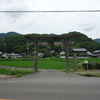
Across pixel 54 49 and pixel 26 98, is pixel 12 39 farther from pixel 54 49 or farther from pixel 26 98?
pixel 26 98

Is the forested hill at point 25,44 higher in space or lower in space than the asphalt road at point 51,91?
higher

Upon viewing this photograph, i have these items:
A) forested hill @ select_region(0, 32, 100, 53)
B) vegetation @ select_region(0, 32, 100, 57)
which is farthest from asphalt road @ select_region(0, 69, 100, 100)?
forested hill @ select_region(0, 32, 100, 53)

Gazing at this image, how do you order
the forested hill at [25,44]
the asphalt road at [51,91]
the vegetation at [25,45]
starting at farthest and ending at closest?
1. the forested hill at [25,44]
2. the vegetation at [25,45]
3. the asphalt road at [51,91]

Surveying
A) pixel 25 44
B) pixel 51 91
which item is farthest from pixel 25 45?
pixel 51 91

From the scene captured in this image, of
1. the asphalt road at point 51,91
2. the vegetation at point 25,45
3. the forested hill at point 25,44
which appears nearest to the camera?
the asphalt road at point 51,91

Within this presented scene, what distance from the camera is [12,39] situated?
373 feet

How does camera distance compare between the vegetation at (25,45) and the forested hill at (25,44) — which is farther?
the forested hill at (25,44)

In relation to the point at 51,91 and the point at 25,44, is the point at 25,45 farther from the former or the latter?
the point at 51,91

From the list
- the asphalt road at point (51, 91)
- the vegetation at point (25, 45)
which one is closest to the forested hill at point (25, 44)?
the vegetation at point (25, 45)

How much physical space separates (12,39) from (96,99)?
4472 inches

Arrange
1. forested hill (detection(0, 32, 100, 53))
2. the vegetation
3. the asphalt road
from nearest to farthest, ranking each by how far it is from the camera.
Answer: the asphalt road
the vegetation
forested hill (detection(0, 32, 100, 53))

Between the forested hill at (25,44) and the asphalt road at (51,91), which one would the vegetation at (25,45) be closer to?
the forested hill at (25,44)

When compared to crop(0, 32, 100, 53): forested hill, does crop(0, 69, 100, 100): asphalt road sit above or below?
below

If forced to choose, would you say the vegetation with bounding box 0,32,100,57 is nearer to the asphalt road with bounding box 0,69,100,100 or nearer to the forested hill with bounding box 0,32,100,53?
the forested hill with bounding box 0,32,100,53
